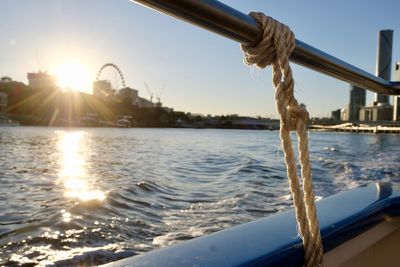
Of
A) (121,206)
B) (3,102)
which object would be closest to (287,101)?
(121,206)

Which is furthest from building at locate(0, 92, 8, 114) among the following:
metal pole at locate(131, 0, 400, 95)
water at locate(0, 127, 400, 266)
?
metal pole at locate(131, 0, 400, 95)

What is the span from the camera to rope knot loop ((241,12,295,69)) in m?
0.94

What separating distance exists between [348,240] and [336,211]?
16 cm

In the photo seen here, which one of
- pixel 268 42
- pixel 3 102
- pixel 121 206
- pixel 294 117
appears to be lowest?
pixel 121 206

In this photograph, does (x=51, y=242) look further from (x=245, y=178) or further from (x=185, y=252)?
(x=245, y=178)

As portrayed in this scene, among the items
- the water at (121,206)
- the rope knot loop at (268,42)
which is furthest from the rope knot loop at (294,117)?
the water at (121,206)

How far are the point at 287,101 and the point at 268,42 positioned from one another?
166 mm

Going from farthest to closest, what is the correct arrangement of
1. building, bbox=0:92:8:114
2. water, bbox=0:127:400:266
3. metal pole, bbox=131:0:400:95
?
building, bbox=0:92:8:114 → water, bbox=0:127:400:266 → metal pole, bbox=131:0:400:95

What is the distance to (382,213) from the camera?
1733 millimetres

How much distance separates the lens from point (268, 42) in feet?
3.12

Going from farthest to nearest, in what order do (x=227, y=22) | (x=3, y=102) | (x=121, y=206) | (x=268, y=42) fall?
(x=3, y=102), (x=121, y=206), (x=268, y=42), (x=227, y=22)

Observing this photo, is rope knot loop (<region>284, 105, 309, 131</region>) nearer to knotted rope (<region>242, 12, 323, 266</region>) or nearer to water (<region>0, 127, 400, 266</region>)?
knotted rope (<region>242, 12, 323, 266</region>)

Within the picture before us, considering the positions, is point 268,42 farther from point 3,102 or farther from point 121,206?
point 3,102

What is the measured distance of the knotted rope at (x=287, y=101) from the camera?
3.16 ft
